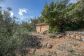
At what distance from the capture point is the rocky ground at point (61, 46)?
10945 millimetres

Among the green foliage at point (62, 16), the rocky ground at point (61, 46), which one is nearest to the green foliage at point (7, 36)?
the rocky ground at point (61, 46)

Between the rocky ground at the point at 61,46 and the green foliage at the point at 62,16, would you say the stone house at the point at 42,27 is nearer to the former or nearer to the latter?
the green foliage at the point at 62,16

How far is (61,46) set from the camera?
40.8 feet

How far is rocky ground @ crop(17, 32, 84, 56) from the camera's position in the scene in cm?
1094

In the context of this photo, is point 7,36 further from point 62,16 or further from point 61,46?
point 62,16

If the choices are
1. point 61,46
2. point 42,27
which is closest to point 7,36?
point 61,46

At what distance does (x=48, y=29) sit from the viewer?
18.1 meters

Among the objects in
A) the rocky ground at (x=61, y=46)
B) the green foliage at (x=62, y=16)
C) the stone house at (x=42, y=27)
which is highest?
the green foliage at (x=62, y=16)

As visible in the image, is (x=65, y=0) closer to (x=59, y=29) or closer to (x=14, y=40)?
(x=59, y=29)

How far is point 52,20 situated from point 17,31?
1138cm

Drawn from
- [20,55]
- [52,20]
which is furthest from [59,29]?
[20,55]

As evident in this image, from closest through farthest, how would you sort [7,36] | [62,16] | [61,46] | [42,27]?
[7,36] → [61,46] → [62,16] → [42,27]

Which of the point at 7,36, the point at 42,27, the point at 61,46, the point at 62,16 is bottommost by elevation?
the point at 61,46

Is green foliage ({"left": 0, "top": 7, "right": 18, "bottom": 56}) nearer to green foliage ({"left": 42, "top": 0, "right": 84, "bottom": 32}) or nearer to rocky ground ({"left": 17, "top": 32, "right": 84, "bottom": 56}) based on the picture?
rocky ground ({"left": 17, "top": 32, "right": 84, "bottom": 56})
